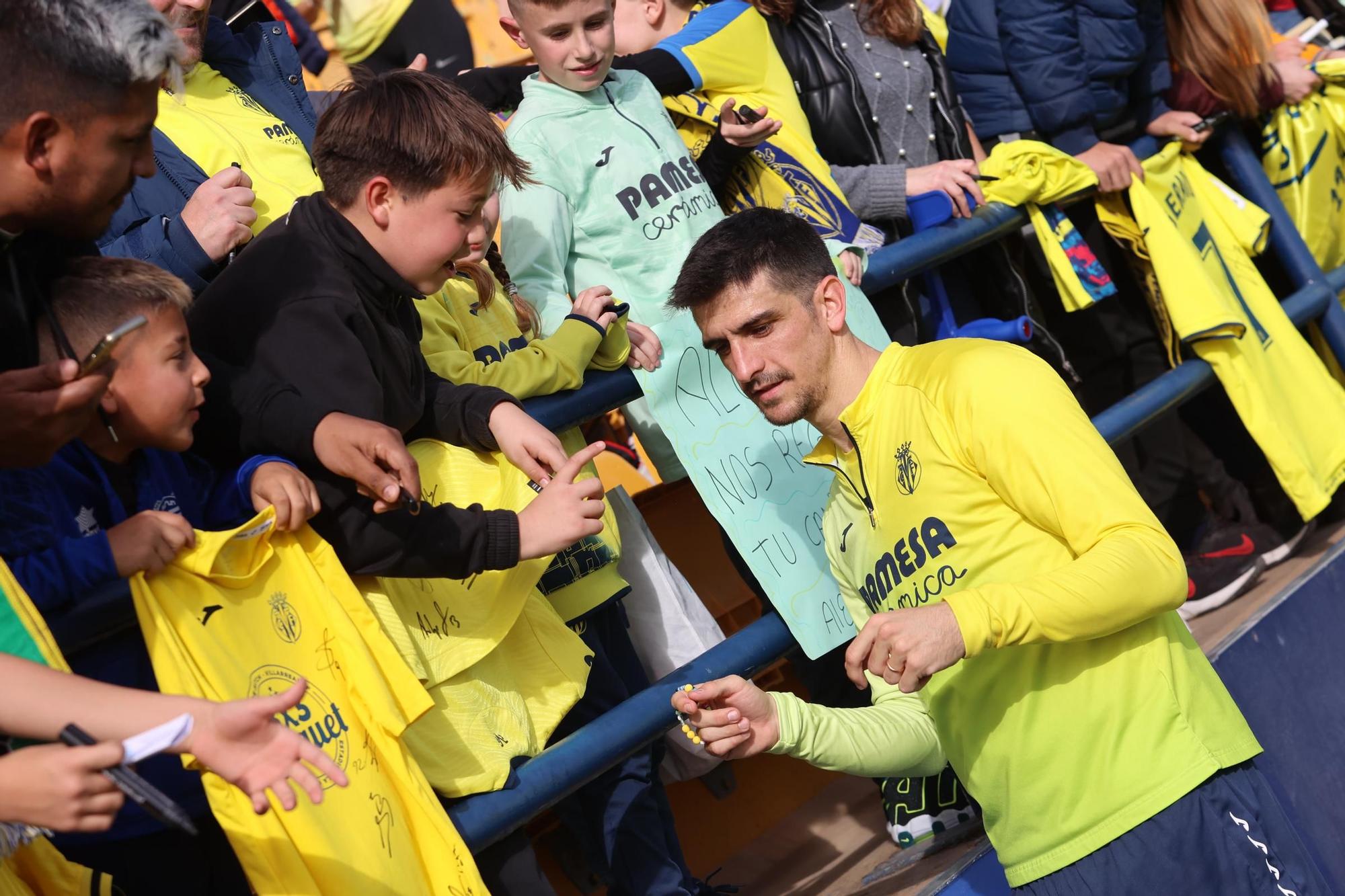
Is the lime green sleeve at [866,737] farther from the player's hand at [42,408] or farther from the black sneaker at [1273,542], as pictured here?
the black sneaker at [1273,542]

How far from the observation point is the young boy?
1674 mm

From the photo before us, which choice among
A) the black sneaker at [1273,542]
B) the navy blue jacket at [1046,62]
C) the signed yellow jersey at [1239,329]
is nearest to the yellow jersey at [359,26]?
the navy blue jacket at [1046,62]

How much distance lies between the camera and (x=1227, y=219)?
14.0ft

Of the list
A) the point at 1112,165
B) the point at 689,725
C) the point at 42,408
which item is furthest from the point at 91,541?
the point at 1112,165

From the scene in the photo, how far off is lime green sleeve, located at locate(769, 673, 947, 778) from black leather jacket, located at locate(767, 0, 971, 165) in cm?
169

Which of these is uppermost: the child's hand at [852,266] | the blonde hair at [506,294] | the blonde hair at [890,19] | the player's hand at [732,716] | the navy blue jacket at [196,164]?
the navy blue jacket at [196,164]

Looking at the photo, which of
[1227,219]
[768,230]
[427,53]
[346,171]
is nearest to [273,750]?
[346,171]

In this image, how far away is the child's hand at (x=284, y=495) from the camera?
1835 millimetres

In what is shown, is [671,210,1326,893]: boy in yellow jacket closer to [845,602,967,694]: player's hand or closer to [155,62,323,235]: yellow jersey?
[845,602,967,694]: player's hand

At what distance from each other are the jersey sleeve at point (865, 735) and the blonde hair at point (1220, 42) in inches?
99.5

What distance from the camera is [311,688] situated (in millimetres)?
1829

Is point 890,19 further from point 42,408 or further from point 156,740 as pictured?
point 156,740

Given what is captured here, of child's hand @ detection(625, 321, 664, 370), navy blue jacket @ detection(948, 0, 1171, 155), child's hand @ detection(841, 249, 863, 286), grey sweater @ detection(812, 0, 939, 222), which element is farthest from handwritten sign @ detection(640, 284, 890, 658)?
navy blue jacket @ detection(948, 0, 1171, 155)

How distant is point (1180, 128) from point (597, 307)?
240 cm
